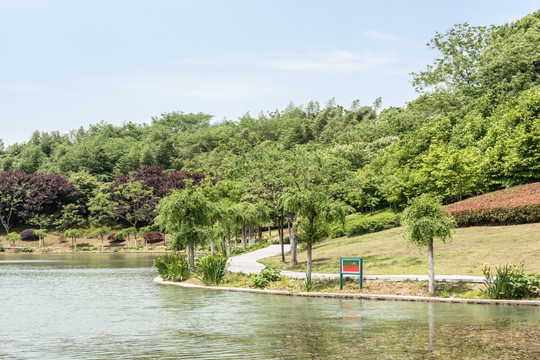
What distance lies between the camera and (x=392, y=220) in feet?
143

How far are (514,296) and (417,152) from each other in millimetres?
37010

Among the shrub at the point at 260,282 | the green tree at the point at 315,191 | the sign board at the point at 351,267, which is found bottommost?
the shrub at the point at 260,282

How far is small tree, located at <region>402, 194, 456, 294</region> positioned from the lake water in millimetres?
2688

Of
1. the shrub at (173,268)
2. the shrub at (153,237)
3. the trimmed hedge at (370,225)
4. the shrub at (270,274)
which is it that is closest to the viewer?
the shrub at (270,274)

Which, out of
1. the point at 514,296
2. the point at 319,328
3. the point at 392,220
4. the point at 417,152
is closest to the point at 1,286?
the point at 319,328

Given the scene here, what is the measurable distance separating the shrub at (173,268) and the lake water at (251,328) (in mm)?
4527

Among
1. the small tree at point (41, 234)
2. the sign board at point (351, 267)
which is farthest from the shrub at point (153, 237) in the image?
the sign board at point (351, 267)

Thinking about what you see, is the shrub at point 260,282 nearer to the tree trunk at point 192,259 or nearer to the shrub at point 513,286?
the tree trunk at point 192,259

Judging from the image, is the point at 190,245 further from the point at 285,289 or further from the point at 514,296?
the point at 514,296

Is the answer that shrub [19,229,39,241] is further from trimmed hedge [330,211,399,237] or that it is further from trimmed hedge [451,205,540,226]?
trimmed hedge [451,205,540,226]

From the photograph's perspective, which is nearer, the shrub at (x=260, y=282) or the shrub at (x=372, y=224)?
the shrub at (x=260, y=282)

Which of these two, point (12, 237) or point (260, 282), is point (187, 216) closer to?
point (260, 282)

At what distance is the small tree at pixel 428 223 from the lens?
20766 millimetres

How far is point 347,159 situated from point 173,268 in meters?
40.2
